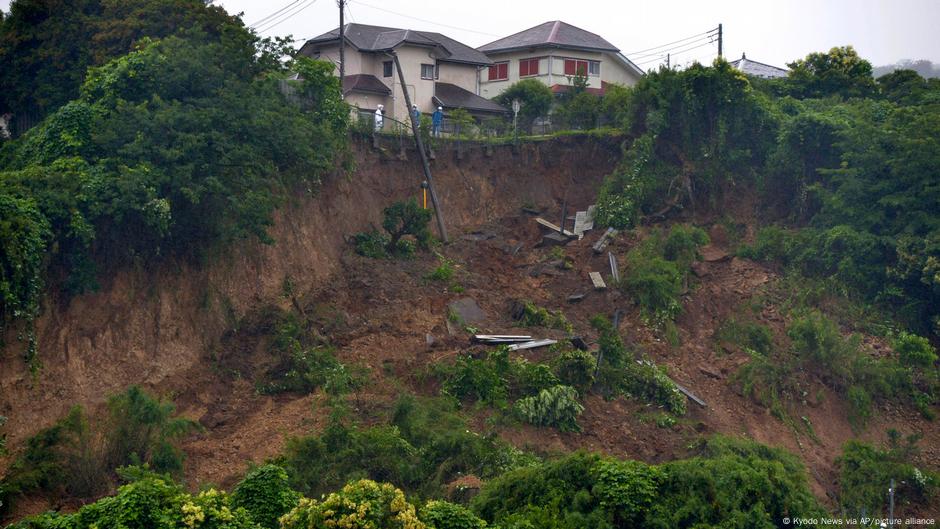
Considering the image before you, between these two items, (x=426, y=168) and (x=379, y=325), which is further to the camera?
(x=426, y=168)

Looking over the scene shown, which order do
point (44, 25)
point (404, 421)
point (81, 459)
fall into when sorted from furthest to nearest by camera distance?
point (44, 25), point (404, 421), point (81, 459)

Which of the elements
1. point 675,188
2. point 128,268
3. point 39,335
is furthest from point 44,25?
point 675,188

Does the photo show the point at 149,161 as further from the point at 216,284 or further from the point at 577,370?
the point at 577,370

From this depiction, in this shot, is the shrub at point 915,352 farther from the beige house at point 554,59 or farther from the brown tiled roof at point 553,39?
the brown tiled roof at point 553,39

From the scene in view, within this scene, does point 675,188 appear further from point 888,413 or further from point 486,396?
point 486,396

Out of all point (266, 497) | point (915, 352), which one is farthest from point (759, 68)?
point (266, 497)
